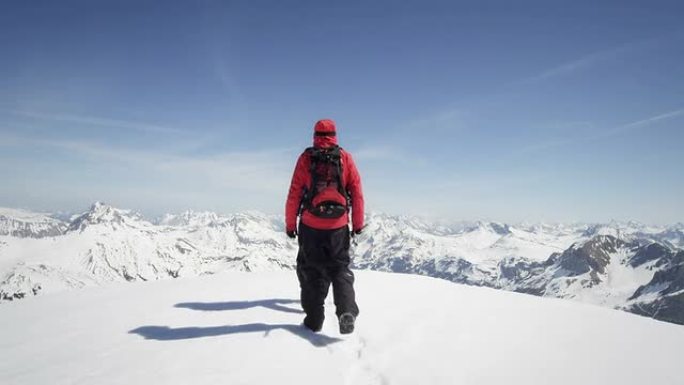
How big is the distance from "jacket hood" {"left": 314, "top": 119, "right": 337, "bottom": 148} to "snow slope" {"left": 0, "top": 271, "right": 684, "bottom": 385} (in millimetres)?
3589

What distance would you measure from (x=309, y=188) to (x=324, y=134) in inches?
42.6

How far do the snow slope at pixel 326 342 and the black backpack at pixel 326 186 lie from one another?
2.34 metres

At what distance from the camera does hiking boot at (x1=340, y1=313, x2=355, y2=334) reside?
732 centimetres

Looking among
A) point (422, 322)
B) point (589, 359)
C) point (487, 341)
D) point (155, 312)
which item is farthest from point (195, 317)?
point (589, 359)

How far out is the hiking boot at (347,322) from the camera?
24.0 ft

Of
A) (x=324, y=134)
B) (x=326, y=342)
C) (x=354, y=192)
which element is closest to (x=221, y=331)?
(x=326, y=342)

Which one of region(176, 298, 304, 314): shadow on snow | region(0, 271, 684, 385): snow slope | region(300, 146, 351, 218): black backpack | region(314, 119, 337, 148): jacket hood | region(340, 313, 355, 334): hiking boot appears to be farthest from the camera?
region(176, 298, 304, 314): shadow on snow

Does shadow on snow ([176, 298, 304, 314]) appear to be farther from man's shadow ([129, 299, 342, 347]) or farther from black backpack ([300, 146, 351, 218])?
black backpack ([300, 146, 351, 218])

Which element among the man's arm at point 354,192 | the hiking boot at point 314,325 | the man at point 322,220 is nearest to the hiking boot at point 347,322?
the man at point 322,220

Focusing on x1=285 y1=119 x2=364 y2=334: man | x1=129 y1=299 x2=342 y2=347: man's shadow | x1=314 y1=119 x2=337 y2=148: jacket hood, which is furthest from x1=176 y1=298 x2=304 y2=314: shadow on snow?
x1=314 y1=119 x2=337 y2=148: jacket hood

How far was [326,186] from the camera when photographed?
774 centimetres

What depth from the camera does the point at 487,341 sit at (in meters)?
7.25

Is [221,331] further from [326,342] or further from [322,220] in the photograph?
[322,220]

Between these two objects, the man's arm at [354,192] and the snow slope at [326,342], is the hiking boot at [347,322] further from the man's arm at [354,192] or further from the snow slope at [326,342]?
the man's arm at [354,192]
